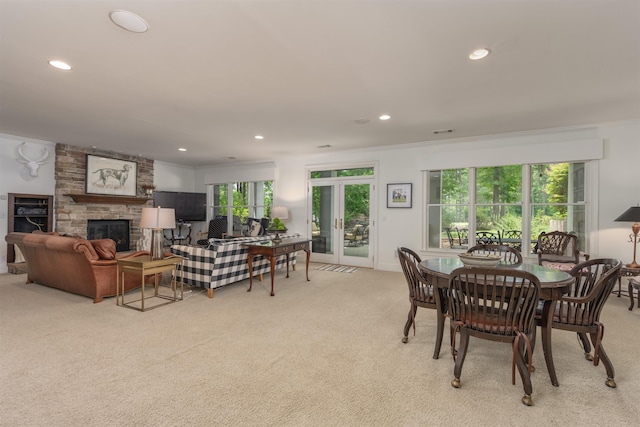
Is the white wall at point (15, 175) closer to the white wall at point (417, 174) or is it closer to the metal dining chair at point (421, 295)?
the white wall at point (417, 174)

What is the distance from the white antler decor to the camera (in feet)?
18.5

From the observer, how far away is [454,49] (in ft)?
8.34

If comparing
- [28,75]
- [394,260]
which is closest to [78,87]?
[28,75]

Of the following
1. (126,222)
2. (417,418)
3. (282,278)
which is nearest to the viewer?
(417,418)

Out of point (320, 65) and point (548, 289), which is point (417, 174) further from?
point (548, 289)

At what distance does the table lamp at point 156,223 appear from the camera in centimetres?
387

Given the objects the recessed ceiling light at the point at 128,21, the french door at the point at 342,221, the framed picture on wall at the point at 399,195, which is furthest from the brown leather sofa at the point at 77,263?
the framed picture on wall at the point at 399,195

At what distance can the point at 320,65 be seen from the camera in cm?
283

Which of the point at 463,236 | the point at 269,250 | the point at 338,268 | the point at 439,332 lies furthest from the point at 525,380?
the point at 338,268

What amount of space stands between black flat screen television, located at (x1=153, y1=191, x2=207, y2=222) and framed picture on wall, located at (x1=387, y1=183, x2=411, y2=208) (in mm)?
5231

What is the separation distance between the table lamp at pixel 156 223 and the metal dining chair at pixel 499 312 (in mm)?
3304

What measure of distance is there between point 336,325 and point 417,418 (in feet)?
4.87

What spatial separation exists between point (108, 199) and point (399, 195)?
615cm

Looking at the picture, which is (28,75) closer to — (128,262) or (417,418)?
(128,262)
